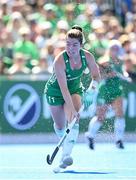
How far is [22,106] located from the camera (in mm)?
13906

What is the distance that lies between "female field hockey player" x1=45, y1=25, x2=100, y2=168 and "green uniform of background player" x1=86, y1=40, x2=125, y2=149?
2776 mm

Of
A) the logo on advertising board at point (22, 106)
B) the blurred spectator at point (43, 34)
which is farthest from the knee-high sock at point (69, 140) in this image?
the blurred spectator at point (43, 34)

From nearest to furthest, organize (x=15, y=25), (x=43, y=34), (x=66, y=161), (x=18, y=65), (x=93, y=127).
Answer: (x=66, y=161) < (x=93, y=127) < (x=18, y=65) < (x=15, y=25) < (x=43, y=34)

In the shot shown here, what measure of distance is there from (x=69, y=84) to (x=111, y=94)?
3.38 metres

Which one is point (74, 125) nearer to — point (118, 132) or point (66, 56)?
point (66, 56)

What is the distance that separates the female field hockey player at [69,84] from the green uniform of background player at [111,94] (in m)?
2.78

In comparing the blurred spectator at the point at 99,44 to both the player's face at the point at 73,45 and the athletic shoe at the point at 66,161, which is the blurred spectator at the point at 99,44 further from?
the player's face at the point at 73,45

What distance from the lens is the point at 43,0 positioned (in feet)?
49.8

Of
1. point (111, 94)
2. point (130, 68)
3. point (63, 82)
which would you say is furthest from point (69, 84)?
→ point (130, 68)

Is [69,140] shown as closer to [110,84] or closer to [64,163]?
[64,163]

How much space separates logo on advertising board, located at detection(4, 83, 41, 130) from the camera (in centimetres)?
1383

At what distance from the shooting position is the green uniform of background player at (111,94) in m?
12.9

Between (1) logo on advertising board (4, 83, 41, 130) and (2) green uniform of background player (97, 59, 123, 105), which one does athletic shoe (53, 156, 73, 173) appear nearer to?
(2) green uniform of background player (97, 59, 123, 105)

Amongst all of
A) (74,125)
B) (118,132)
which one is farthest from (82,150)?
(74,125)
